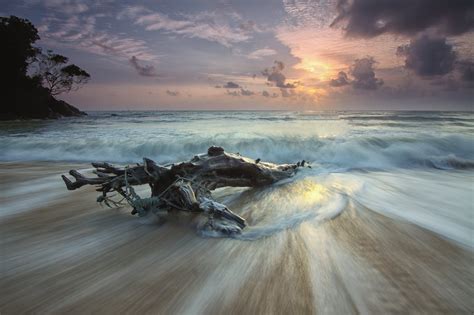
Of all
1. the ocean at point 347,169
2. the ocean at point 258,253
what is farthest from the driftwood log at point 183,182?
the ocean at point 347,169

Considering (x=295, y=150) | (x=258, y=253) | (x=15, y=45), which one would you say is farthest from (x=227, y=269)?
(x=15, y=45)

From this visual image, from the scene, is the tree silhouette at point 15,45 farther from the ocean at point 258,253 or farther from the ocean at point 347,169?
the ocean at point 258,253

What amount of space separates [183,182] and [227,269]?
124cm

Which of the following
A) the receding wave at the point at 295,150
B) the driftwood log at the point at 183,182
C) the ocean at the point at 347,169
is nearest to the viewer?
the driftwood log at the point at 183,182

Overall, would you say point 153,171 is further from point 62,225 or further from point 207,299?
point 207,299

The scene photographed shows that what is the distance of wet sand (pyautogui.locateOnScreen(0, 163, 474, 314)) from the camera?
5.41 feet

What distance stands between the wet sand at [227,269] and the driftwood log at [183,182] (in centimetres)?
18

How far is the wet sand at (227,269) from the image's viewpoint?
5.41ft

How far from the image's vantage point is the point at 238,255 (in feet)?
7.22

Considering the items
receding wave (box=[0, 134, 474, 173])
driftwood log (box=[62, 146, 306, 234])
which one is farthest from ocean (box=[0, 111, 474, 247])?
driftwood log (box=[62, 146, 306, 234])

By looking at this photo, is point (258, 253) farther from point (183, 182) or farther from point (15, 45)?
point (15, 45)

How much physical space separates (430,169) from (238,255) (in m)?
6.34

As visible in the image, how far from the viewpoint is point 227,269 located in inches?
79.7

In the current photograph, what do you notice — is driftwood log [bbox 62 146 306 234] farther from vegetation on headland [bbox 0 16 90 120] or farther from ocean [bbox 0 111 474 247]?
vegetation on headland [bbox 0 16 90 120]
